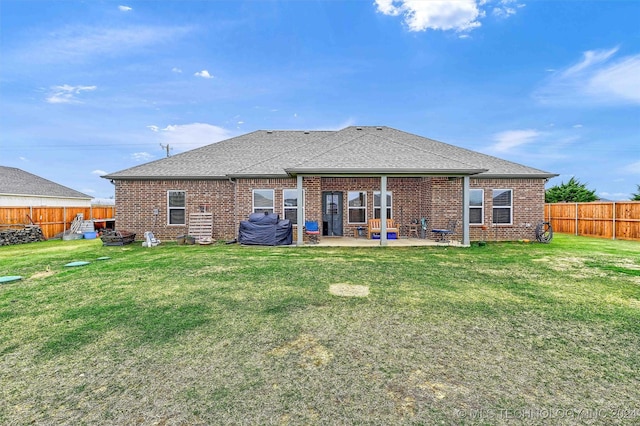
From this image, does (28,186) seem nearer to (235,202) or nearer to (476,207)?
(235,202)

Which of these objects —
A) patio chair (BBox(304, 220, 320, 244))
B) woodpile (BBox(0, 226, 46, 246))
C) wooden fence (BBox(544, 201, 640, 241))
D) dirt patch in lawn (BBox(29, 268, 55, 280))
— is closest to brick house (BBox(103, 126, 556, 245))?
patio chair (BBox(304, 220, 320, 244))

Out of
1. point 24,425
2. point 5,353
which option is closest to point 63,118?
point 5,353

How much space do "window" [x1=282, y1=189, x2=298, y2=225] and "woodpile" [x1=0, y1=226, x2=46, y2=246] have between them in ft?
40.7

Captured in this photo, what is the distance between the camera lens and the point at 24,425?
224cm

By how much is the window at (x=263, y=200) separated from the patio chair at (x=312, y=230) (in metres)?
1.84

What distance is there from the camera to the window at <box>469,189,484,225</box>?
13539 millimetres

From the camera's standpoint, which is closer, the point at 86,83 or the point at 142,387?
the point at 142,387

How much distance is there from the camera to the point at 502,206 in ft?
44.4

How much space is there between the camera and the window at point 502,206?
44.3 ft

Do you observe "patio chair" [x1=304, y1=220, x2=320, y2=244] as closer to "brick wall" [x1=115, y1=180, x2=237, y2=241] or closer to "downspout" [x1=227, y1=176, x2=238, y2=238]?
"downspout" [x1=227, y1=176, x2=238, y2=238]

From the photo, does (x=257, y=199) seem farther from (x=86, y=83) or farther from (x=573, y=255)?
(x=86, y=83)

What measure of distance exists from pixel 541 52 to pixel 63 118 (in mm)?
31995

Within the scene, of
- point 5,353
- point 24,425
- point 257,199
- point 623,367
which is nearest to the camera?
point 24,425

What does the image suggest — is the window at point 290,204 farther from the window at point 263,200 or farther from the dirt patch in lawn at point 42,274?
the dirt patch in lawn at point 42,274
